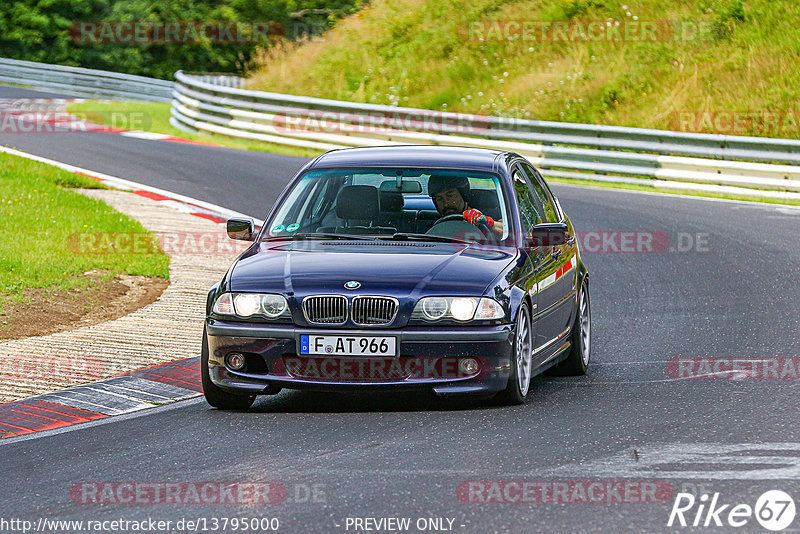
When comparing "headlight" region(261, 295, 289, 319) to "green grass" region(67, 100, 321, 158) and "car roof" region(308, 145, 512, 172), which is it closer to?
"car roof" region(308, 145, 512, 172)

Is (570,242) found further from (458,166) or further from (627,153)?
(627,153)

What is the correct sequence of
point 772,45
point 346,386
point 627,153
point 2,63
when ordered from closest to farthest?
1. point 346,386
2. point 627,153
3. point 772,45
4. point 2,63

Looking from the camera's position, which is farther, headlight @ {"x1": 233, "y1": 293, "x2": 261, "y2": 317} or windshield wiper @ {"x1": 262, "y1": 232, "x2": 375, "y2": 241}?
windshield wiper @ {"x1": 262, "y1": 232, "x2": 375, "y2": 241}

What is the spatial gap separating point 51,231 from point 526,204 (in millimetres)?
7858

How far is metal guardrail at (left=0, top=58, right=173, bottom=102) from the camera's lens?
39.6 metres

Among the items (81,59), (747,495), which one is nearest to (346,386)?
(747,495)

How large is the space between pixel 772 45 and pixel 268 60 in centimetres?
1368

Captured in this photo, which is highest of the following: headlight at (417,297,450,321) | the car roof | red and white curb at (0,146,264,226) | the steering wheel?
the car roof

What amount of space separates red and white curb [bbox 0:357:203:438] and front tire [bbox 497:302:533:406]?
7.01 feet

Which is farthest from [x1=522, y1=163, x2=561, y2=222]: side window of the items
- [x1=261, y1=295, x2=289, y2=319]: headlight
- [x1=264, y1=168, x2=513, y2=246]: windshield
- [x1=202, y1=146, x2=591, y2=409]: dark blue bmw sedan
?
[x1=261, y1=295, x2=289, y2=319]: headlight

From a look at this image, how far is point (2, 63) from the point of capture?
42.5 m

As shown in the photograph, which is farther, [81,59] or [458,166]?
[81,59]

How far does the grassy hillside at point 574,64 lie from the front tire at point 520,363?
57.8 ft

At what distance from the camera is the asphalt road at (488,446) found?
572 centimetres
